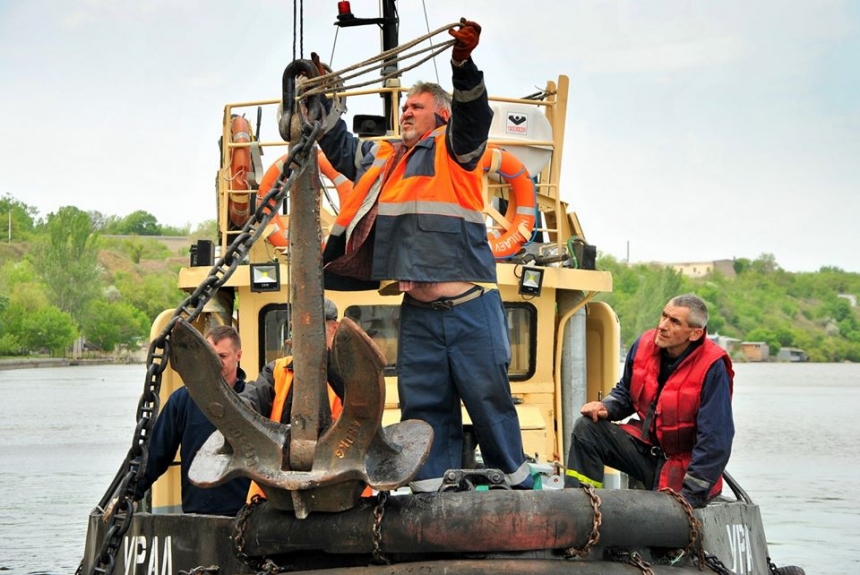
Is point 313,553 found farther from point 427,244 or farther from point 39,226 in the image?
point 39,226

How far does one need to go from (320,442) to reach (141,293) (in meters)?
86.3

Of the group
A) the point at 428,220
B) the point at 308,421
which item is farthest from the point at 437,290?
the point at 308,421

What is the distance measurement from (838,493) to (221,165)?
45.9 ft

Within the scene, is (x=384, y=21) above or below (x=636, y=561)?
above

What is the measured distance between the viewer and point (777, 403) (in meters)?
47.5

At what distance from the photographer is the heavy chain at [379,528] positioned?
5.31 meters

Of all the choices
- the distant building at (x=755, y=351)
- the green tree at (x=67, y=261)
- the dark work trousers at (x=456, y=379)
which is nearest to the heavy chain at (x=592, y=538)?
the dark work trousers at (x=456, y=379)

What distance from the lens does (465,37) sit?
528cm

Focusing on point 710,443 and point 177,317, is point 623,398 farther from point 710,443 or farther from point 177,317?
point 177,317

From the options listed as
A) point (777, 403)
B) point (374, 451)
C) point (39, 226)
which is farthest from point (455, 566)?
point (39, 226)

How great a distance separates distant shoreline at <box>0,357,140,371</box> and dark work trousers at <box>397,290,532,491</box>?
212 ft

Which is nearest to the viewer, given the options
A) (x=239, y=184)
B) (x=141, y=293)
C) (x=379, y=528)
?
(x=379, y=528)

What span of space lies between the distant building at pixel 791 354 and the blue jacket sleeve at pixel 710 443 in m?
99.7

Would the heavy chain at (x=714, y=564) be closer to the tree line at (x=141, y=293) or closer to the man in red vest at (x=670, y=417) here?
the man in red vest at (x=670, y=417)
